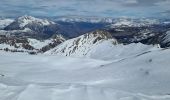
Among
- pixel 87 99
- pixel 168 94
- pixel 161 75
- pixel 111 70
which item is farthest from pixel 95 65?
pixel 87 99

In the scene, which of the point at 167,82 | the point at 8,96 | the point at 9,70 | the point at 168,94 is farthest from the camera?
the point at 9,70

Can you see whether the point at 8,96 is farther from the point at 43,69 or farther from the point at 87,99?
the point at 43,69

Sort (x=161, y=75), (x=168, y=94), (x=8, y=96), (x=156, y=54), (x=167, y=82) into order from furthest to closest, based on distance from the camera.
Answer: (x=156, y=54), (x=161, y=75), (x=167, y=82), (x=168, y=94), (x=8, y=96)

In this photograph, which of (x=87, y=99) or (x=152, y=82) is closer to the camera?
(x=87, y=99)

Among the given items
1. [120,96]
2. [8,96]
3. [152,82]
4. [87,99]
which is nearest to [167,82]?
[152,82]

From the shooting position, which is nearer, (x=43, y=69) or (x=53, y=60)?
(x=43, y=69)

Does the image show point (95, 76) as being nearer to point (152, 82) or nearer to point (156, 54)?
point (152, 82)
